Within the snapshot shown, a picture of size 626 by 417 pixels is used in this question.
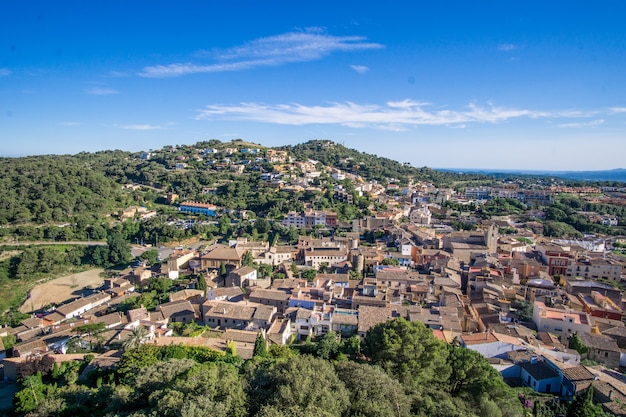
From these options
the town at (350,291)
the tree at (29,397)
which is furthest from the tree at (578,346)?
the tree at (29,397)

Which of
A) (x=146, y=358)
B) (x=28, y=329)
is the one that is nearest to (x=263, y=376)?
(x=146, y=358)

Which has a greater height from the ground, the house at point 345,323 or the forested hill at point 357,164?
the forested hill at point 357,164

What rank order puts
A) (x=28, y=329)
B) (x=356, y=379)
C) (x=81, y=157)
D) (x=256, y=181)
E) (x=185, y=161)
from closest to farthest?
1. (x=356, y=379)
2. (x=28, y=329)
3. (x=256, y=181)
4. (x=185, y=161)
5. (x=81, y=157)

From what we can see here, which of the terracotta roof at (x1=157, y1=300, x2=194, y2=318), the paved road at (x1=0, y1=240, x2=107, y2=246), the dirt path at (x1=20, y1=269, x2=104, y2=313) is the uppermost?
the paved road at (x1=0, y1=240, x2=107, y2=246)

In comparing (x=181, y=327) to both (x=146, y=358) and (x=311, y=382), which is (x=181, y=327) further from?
(x=311, y=382)

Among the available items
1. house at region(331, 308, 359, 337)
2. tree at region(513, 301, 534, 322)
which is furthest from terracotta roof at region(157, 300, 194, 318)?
tree at region(513, 301, 534, 322)

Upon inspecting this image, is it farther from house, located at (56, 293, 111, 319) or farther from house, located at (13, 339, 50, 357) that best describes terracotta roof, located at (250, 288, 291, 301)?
house, located at (56, 293, 111, 319)

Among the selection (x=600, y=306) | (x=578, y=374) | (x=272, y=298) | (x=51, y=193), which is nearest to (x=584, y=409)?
(x=578, y=374)

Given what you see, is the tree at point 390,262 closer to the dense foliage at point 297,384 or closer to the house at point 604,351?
the house at point 604,351
